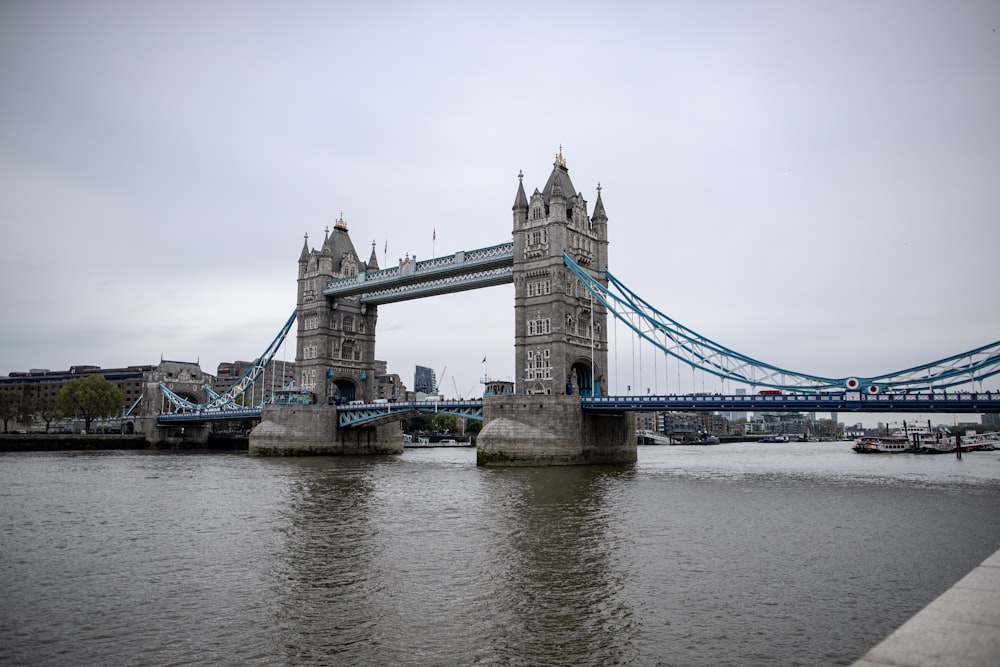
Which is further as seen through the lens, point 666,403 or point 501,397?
point 501,397

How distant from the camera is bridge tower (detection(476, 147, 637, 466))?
54719mm

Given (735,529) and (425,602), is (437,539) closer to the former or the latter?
(425,602)

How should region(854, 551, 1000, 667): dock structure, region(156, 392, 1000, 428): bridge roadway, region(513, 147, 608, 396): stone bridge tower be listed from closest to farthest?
1. region(854, 551, 1000, 667): dock structure
2. region(156, 392, 1000, 428): bridge roadway
3. region(513, 147, 608, 396): stone bridge tower

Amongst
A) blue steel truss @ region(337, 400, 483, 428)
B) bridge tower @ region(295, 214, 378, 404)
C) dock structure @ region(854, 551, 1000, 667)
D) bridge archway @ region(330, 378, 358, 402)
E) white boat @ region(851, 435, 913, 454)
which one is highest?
bridge tower @ region(295, 214, 378, 404)

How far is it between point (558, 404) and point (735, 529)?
101 feet

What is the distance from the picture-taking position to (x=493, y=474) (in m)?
47.9

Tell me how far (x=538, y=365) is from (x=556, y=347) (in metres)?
2.50

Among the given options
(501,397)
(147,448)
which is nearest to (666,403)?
A: (501,397)

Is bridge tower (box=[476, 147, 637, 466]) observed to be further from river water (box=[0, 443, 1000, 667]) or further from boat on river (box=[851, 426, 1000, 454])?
boat on river (box=[851, 426, 1000, 454])

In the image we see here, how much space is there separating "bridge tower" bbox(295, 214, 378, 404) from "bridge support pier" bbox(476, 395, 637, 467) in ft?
111

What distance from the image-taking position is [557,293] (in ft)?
→ 198

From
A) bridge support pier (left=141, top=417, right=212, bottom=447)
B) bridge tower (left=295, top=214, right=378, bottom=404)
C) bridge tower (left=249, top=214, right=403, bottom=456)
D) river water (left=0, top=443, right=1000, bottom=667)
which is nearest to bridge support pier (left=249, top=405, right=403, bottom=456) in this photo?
bridge tower (left=249, top=214, right=403, bottom=456)

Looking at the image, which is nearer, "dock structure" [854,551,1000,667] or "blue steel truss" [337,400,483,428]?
"dock structure" [854,551,1000,667]

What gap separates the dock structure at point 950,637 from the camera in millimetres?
5445
